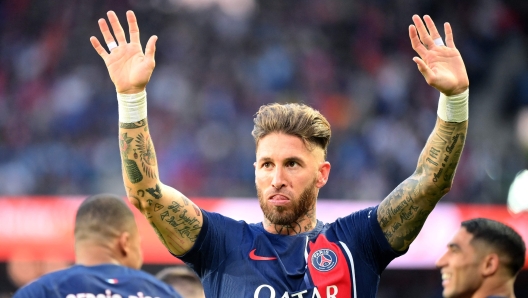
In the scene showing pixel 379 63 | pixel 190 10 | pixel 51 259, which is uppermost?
pixel 190 10

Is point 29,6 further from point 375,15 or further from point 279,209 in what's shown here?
point 279,209

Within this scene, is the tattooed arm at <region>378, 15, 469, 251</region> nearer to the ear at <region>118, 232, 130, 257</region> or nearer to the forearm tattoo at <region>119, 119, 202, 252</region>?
the forearm tattoo at <region>119, 119, 202, 252</region>

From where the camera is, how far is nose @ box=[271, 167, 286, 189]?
389cm

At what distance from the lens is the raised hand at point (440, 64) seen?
3.81 meters

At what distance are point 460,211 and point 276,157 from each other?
6904 mm

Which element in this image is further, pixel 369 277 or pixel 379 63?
pixel 379 63

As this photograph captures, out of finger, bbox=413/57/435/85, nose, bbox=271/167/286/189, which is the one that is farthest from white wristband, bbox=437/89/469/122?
nose, bbox=271/167/286/189

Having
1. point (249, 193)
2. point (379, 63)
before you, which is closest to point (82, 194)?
point (249, 193)

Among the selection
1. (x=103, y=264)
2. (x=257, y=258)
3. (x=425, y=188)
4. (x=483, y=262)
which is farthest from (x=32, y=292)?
(x=483, y=262)

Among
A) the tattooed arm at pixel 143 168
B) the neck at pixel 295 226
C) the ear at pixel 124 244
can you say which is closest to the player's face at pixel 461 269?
the neck at pixel 295 226

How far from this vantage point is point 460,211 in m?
10.4

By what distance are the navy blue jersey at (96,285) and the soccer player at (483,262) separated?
64.7 inches

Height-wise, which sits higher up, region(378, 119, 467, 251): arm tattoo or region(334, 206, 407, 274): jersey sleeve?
region(378, 119, 467, 251): arm tattoo

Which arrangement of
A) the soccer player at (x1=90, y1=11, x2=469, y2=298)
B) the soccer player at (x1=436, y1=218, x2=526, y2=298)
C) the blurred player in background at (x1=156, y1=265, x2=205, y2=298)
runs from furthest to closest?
1. the blurred player in background at (x1=156, y1=265, x2=205, y2=298)
2. the soccer player at (x1=436, y1=218, x2=526, y2=298)
3. the soccer player at (x1=90, y1=11, x2=469, y2=298)
